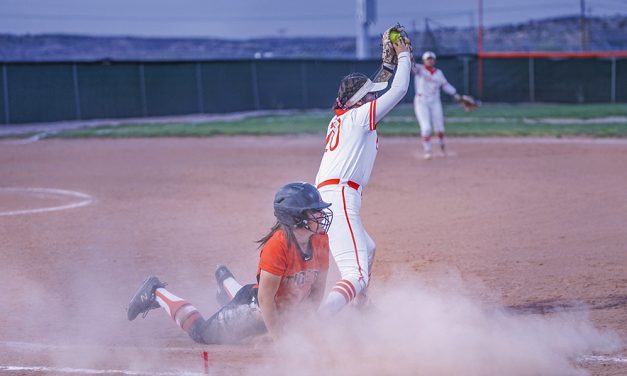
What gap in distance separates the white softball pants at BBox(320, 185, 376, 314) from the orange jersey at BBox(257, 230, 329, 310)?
351 millimetres

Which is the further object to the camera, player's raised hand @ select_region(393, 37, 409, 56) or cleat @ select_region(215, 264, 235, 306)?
cleat @ select_region(215, 264, 235, 306)

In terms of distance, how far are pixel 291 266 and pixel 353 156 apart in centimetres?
127

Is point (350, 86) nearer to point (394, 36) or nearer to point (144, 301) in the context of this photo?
point (394, 36)

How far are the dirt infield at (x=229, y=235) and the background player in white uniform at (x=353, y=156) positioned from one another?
3.40 ft

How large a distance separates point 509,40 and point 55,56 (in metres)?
24.4

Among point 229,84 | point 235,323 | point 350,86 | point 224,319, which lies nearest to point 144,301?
point 224,319

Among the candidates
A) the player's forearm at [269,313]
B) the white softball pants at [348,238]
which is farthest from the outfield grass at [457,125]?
the player's forearm at [269,313]

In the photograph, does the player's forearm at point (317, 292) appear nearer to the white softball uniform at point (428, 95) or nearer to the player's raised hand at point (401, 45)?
the player's raised hand at point (401, 45)

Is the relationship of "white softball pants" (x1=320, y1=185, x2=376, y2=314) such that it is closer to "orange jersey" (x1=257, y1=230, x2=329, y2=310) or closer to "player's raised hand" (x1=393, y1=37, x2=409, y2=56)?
"orange jersey" (x1=257, y1=230, x2=329, y2=310)

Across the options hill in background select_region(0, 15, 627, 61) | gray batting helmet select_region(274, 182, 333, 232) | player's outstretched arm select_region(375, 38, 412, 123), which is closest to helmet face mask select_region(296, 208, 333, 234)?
gray batting helmet select_region(274, 182, 333, 232)

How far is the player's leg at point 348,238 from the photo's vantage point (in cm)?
638

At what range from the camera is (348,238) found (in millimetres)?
6543

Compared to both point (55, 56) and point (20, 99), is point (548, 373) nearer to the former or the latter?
point (20, 99)

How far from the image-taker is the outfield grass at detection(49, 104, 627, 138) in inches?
885
